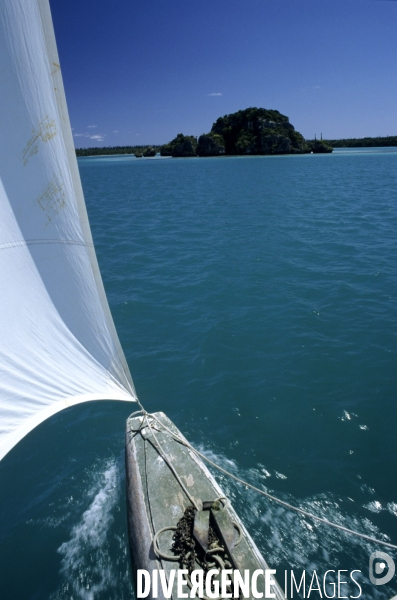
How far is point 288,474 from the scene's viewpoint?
7984 mm

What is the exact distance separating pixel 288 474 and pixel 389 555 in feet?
7.55

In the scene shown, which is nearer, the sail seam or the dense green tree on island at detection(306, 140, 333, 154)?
the sail seam

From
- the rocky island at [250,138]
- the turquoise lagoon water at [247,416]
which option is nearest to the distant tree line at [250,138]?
the rocky island at [250,138]

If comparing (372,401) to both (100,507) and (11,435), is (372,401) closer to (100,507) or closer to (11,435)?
(100,507)

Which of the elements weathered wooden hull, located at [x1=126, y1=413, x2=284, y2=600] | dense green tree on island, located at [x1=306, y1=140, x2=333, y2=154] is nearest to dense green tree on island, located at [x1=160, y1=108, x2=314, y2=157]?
dense green tree on island, located at [x1=306, y1=140, x2=333, y2=154]

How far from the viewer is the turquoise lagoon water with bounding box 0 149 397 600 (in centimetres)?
666

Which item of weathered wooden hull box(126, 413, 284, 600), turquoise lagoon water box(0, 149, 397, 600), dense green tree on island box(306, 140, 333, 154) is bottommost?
turquoise lagoon water box(0, 149, 397, 600)

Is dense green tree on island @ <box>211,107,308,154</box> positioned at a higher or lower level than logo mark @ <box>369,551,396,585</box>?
higher

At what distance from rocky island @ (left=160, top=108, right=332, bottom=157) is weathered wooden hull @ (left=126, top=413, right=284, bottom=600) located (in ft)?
555

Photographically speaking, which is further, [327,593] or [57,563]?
[57,563]

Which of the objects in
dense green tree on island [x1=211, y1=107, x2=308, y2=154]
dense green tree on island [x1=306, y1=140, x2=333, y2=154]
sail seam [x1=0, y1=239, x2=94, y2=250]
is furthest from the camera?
dense green tree on island [x1=306, y1=140, x2=333, y2=154]

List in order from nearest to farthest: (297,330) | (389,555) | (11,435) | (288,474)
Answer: (11,435)
(389,555)
(288,474)
(297,330)

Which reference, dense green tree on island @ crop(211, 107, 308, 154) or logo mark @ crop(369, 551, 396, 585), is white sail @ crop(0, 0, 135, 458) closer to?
logo mark @ crop(369, 551, 396, 585)

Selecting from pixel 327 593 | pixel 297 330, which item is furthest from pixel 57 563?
pixel 297 330
